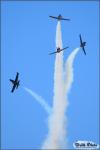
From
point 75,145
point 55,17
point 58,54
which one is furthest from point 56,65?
point 75,145

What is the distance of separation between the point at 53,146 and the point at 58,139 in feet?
5.99

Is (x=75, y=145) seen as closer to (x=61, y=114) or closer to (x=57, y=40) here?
(x=61, y=114)

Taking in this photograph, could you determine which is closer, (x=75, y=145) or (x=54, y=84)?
(x=54, y=84)

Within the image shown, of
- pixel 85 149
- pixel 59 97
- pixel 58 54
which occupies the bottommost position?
pixel 85 149

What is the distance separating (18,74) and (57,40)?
11166 mm

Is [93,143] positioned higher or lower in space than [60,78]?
lower

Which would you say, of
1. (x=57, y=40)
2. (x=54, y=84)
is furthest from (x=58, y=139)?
(x=57, y=40)

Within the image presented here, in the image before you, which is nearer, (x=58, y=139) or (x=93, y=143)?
(x=58, y=139)

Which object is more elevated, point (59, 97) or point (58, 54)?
point (58, 54)

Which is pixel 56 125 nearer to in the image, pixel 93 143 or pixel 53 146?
pixel 53 146

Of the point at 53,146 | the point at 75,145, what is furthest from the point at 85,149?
the point at 53,146

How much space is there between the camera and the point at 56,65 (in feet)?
443

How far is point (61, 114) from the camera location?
443ft

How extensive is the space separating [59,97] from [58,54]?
914 centimetres
